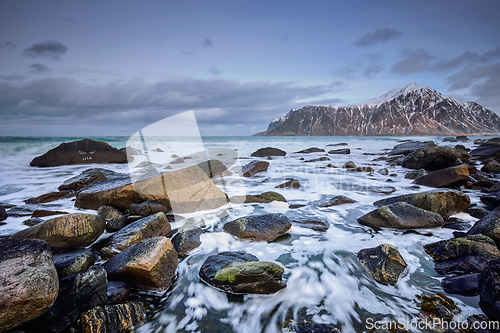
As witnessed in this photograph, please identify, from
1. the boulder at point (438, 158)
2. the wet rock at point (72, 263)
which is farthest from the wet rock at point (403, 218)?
the boulder at point (438, 158)

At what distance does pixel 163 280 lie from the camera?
2414mm

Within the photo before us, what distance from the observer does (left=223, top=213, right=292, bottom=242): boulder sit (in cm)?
345

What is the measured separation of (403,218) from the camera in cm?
371

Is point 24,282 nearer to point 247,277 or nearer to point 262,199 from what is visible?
point 247,277

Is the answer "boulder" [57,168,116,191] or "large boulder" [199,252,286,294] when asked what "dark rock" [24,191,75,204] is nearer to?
"boulder" [57,168,116,191]

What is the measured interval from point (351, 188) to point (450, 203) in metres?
2.68

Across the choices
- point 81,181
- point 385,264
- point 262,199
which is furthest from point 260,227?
point 81,181

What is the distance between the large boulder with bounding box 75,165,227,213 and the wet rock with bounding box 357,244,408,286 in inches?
127

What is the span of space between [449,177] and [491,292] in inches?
212

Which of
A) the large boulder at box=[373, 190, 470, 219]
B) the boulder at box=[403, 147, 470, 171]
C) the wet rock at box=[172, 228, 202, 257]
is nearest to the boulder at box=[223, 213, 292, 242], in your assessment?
the wet rock at box=[172, 228, 202, 257]

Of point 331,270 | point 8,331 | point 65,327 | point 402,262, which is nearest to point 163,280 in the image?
point 65,327

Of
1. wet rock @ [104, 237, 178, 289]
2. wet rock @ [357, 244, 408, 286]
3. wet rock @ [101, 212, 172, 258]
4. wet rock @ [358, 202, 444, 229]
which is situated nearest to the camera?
wet rock @ [104, 237, 178, 289]

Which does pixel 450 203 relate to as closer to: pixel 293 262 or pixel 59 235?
pixel 293 262

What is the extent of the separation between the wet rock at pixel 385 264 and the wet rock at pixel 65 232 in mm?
3665
